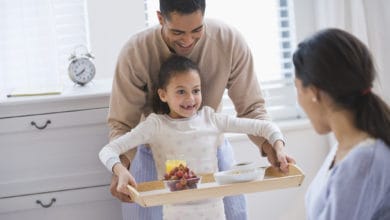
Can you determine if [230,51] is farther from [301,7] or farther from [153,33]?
[301,7]

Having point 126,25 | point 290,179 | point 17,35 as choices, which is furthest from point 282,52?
point 290,179

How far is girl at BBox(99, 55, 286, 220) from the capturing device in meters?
2.12

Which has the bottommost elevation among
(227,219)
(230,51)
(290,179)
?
(227,219)

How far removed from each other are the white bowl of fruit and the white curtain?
1326 millimetres

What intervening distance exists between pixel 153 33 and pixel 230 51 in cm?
27

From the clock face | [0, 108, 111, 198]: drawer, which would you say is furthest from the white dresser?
the clock face

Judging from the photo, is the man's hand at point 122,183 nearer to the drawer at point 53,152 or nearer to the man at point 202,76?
the man at point 202,76

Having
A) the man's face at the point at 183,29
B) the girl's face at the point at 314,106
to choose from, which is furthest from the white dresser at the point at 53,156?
the girl's face at the point at 314,106

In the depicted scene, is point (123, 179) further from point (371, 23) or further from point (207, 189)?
point (371, 23)

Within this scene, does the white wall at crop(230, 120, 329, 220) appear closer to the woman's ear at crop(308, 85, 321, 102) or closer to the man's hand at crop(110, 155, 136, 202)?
the man's hand at crop(110, 155, 136, 202)

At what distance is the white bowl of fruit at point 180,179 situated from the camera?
1901 mm

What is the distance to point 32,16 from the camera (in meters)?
2.91

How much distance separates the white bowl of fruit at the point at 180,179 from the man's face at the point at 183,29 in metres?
0.44

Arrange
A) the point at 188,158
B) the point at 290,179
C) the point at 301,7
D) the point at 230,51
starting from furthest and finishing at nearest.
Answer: the point at 301,7, the point at 230,51, the point at 188,158, the point at 290,179
